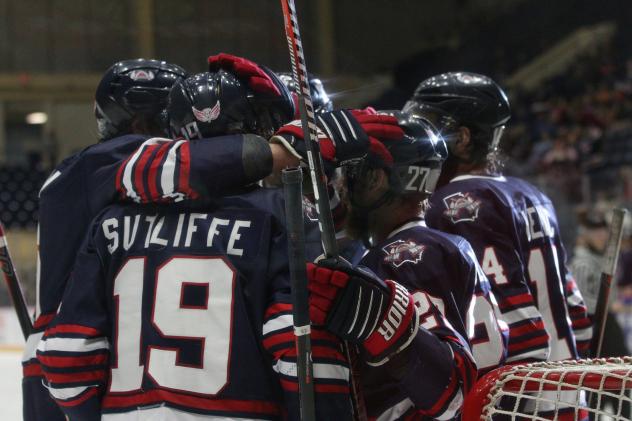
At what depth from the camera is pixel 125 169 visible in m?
1.29

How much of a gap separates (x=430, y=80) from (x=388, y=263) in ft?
2.58

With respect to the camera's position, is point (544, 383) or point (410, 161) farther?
point (410, 161)

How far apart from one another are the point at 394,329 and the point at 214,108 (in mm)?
404

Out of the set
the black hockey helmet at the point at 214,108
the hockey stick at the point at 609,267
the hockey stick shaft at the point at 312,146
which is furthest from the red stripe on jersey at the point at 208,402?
the hockey stick at the point at 609,267

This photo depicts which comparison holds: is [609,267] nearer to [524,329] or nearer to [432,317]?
[524,329]

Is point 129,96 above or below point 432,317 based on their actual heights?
above

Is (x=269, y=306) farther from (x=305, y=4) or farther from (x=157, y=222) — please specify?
(x=305, y=4)

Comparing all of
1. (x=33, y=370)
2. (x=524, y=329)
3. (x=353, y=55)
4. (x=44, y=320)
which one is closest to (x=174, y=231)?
(x=44, y=320)

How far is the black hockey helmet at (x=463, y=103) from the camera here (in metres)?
2.03

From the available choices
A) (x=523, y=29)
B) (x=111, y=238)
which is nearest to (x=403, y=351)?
(x=111, y=238)

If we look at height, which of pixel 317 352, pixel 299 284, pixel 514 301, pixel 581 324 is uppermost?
pixel 299 284

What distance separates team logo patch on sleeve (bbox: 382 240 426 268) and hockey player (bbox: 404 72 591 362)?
19.4 inches

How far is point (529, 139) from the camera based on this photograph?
34.2ft

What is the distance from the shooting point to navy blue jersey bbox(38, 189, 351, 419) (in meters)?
1.23
